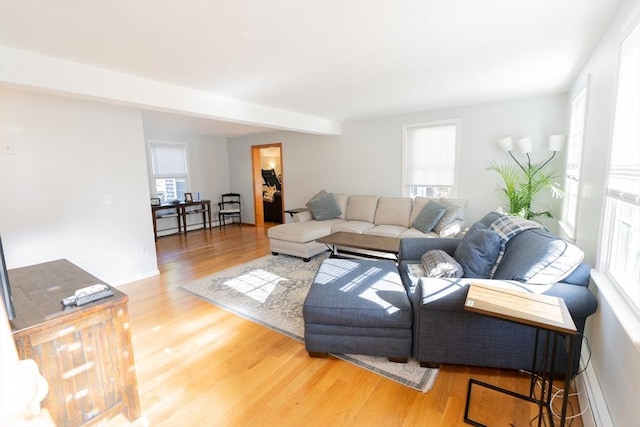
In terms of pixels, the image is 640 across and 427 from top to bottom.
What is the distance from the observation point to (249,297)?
10.6ft

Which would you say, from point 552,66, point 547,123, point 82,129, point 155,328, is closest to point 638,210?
point 552,66

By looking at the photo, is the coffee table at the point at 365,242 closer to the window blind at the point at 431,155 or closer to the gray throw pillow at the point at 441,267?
the gray throw pillow at the point at 441,267

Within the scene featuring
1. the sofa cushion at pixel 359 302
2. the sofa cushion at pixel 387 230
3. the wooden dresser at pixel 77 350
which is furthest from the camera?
the sofa cushion at pixel 387 230

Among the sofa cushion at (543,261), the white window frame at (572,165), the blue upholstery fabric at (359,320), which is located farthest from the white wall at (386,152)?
the blue upholstery fabric at (359,320)

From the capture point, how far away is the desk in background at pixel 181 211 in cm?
610

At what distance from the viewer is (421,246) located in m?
2.96

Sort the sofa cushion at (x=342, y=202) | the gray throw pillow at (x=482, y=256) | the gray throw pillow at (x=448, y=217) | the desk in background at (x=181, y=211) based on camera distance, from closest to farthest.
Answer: the gray throw pillow at (x=482, y=256) → the gray throw pillow at (x=448, y=217) → the sofa cushion at (x=342, y=202) → the desk in background at (x=181, y=211)

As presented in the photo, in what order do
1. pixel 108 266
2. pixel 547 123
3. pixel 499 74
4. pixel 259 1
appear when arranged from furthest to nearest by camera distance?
pixel 547 123 < pixel 108 266 < pixel 499 74 < pixel 259 1

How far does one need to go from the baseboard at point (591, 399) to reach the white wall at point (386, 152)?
2.96m

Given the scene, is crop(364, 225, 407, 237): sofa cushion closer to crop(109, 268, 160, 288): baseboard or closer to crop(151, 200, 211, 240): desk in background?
crop(109, 268, 160, 288): baseboard

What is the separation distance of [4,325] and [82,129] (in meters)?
3.54

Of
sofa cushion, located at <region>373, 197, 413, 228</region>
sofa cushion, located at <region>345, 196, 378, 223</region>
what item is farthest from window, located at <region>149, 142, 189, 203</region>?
sofa cushion, located at <region>373, 197, 413, 228</region>

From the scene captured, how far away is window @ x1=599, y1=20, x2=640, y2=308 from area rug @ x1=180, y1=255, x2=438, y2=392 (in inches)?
48.4

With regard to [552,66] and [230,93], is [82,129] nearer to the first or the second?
[230,93]
